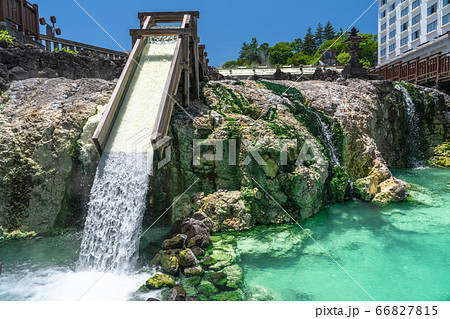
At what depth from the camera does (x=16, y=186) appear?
7.68 metres

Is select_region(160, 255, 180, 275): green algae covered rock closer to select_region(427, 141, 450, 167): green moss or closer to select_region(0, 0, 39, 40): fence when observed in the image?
select_region(0, 0, 39, 40): fence

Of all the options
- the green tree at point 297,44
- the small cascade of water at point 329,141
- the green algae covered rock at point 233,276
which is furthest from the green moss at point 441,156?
the green tree at point 297,44

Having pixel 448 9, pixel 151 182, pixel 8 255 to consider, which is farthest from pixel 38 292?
pixel 448 9

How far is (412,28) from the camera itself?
39312 millimetres

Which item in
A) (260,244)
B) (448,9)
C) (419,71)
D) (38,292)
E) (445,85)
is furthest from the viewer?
(448,9)

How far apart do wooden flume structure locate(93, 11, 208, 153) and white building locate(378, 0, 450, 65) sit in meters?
26.0

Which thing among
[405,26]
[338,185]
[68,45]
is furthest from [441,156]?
[405,26]

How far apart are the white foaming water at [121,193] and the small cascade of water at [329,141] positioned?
5.38 meters

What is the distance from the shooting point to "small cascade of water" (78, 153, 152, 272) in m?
6.23

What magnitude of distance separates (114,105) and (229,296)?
17.5ft

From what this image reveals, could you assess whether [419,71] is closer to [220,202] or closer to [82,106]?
[220,202]

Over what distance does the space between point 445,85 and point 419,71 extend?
2253mm

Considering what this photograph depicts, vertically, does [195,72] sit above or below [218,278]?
above

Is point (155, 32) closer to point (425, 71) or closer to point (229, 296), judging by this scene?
point (229, 296)
